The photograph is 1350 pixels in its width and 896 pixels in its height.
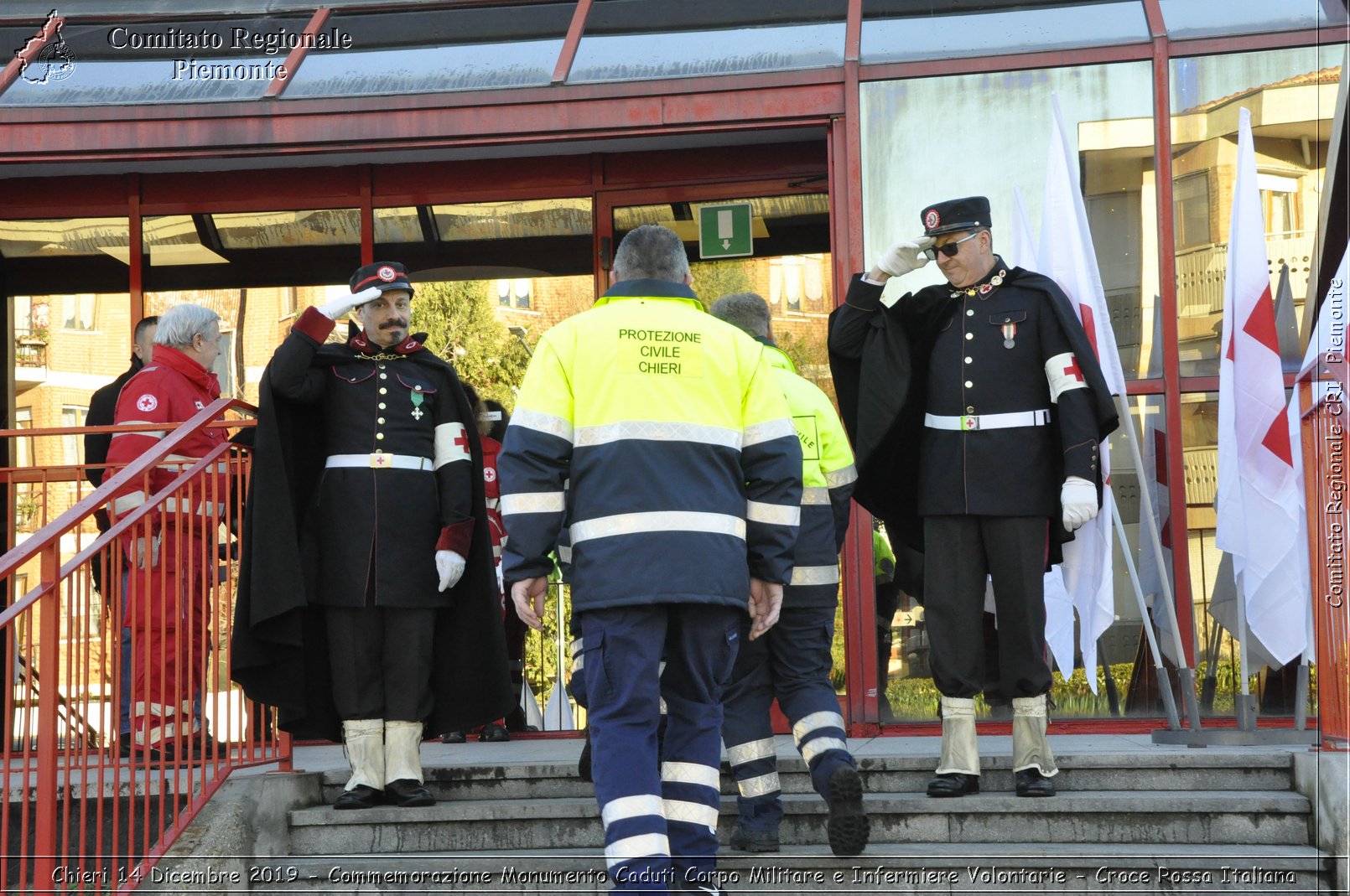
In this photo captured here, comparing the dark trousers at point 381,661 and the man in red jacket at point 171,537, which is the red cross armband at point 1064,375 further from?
the man in red jacket at point 171,537

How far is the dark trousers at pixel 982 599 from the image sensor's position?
4.95 m

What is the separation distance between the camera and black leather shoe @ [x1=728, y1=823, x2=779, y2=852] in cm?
469

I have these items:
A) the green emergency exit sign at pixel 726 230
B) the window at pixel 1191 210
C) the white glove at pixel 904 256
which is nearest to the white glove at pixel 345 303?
the white glove at pixel 904 256

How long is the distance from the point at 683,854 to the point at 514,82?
449 centimetres

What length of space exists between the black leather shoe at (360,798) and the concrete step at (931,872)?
344 mm

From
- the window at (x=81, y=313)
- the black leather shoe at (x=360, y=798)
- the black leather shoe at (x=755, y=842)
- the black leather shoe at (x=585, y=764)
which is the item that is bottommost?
the black leather shoe at (x=755, y=842)

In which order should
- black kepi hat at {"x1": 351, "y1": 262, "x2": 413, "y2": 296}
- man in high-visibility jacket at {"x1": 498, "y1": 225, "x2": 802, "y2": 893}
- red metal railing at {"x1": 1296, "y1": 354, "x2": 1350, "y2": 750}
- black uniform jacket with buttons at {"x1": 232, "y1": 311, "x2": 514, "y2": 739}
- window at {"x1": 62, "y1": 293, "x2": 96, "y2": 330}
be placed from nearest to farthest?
man in high-visibility jacket at {"x1": 498, "y1": 225, "x2": 802, "y2": 893}, red metal railing at {"x1": 1296, "y1": 354, "x2": 1350, "y2": 750}, black uniform jacket with buttons at {"x1": 232, "y1": 311, "x2": 514, "y2": 739}, black kepi hat at {"x1": 351, "y1": 262, "x2": 413, "y2": 296}, window at {"x1": 62, "y1": 293, "x2": 96, "y2": 330}

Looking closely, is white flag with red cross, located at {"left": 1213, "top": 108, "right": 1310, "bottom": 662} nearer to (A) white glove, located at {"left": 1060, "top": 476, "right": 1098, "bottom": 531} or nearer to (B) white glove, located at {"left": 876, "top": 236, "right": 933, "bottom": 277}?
(A) white glove, located at {"left": 1060, "top": 476, "right": 1098, "bottom": 531}

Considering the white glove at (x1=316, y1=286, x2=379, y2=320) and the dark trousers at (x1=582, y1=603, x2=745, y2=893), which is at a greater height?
the white glove at (x1=316, y1=286, x2=379, y2=320)

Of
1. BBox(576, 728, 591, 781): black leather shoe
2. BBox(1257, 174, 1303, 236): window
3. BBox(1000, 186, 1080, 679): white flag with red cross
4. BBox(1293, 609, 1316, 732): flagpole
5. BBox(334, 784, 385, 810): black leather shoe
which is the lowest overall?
BBox(334, 784, 385, 810): black leather shoe

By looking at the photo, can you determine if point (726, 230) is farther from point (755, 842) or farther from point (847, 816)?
point (847, 816)

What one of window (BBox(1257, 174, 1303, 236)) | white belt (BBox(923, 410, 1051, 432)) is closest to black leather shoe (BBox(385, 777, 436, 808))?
white belt (BBox(923, 410, 1051, 432))

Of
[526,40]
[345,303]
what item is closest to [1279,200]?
[526,40]

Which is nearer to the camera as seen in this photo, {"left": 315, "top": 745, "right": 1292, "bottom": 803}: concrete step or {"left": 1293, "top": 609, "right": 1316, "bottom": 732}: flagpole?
{"left": 315, "top": 745, "right": 1292, "bottom": 803}: concrete step
